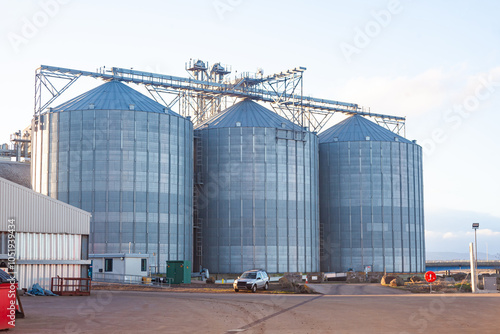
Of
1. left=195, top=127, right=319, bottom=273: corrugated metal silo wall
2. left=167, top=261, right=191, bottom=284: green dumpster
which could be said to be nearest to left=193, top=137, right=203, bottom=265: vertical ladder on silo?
left=195, top=127, right=319, bottom=273: corrugated metal silo wall

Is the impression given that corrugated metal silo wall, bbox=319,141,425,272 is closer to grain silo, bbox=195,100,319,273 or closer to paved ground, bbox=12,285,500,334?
grain silo, bbox=195,100,319,273

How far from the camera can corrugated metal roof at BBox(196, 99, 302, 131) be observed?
9650 centimetres

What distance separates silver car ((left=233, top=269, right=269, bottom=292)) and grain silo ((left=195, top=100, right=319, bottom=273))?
31.4 m

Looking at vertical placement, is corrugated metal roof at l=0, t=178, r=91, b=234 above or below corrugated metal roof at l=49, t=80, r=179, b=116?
below

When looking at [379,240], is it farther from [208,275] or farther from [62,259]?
[62,259]

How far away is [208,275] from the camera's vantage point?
89938mm

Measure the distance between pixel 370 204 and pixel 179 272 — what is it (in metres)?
43.0

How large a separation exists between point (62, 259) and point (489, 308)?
32.5 meters

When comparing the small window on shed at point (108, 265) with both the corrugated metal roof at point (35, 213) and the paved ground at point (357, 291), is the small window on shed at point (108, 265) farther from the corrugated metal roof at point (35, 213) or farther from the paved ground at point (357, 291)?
the paved ground at point (357, 291)

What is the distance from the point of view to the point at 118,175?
82.3 meters

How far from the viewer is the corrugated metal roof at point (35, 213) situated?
162 ft

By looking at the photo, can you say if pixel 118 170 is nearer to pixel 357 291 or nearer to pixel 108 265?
pixel 108 265

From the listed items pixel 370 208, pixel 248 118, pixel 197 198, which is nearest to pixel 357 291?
pixel 197 198

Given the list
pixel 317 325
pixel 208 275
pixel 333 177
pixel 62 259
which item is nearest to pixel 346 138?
pixel 333 177
